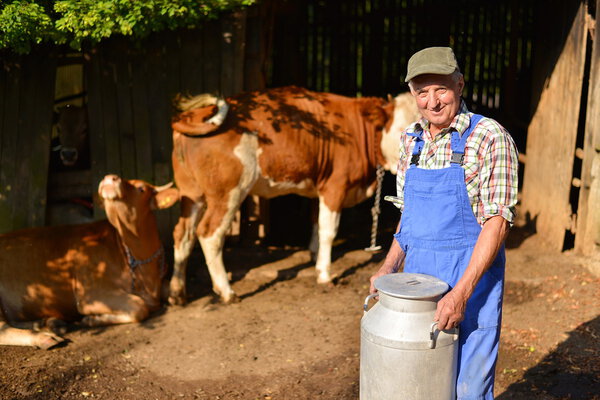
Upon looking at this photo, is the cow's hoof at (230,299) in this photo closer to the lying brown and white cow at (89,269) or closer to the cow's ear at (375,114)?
the lying brown and white cow at (89,269)

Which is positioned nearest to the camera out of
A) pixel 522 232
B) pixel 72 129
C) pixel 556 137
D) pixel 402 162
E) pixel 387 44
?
pixel 402 162

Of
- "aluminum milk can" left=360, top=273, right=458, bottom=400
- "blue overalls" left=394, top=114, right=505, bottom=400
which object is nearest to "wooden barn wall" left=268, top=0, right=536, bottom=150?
"blue overalls" left=394, top=114, right=505, bottom=400

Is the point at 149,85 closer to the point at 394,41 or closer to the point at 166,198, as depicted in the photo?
the point at 166,198

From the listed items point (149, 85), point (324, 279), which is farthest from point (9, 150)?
point (324, 279)

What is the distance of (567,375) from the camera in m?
4.80

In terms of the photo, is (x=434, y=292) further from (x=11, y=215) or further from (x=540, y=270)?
(x=11, y=215)

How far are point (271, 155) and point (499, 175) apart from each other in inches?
146

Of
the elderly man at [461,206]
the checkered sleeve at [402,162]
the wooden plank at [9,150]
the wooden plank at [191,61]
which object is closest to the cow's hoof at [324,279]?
the wooden plank at [191,61]

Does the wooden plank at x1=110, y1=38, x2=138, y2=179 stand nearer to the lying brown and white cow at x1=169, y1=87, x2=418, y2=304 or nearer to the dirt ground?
the lying brown and white cow at x1=169, y1=87, x2=418, y2=304

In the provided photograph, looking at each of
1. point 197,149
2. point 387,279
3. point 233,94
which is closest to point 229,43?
point 233,94

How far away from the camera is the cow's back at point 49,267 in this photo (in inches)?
228

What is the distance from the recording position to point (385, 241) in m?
8.27

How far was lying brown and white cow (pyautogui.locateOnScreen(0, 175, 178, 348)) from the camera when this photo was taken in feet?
19.0

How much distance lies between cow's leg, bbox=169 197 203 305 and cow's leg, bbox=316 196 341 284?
1234 mm
